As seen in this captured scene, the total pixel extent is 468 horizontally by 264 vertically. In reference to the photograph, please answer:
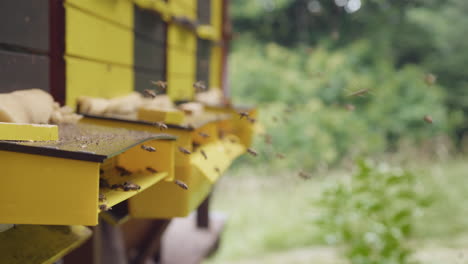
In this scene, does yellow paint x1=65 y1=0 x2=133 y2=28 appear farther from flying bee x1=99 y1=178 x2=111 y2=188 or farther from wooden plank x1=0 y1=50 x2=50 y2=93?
flying bee x1=99 y1=178 x2=111 y2=188

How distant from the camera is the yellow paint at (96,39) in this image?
9.27ft

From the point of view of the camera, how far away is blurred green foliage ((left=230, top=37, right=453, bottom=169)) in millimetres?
13438

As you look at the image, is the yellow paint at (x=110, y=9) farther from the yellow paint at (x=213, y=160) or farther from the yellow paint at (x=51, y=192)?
Answer: the yellow paint at (x=51, y=192)

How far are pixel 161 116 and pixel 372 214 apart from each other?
11.3 feet

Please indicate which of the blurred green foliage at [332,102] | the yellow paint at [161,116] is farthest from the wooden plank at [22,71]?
the blurred green foliage at [332,102]

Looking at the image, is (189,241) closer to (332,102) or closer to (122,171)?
(122,171)

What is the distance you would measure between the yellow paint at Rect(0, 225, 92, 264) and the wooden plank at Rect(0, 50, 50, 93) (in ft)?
2.43

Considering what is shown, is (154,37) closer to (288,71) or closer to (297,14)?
(288,71)

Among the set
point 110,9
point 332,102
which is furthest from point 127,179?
point 332,102

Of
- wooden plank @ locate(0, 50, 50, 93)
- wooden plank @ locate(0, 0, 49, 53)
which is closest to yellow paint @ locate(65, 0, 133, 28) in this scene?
wooden plank @ locate(0, 0, 49, 53)

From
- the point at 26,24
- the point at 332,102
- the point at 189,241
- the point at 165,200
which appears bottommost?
the point at 189,241

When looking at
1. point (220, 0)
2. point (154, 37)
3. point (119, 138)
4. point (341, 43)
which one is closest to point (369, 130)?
point (341, 43)

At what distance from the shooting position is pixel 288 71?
14430 millimetres

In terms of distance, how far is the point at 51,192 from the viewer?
5.42 feet
